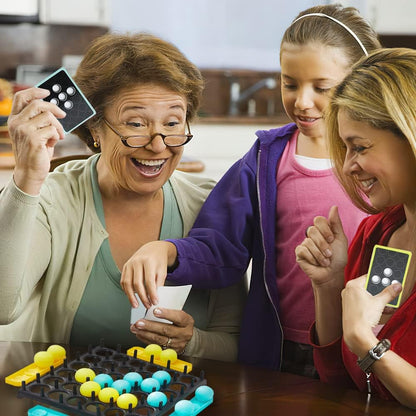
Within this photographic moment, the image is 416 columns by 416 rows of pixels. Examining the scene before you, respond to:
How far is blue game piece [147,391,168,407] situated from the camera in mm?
1117

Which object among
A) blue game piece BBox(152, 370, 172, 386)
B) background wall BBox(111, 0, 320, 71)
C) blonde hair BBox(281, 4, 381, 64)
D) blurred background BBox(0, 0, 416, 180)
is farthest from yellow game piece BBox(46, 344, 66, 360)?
background wall BBox(111, 0, 320, 71)

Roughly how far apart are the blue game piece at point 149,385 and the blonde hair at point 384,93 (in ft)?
2.04

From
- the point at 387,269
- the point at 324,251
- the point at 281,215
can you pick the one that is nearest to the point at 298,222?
the point at 281,215

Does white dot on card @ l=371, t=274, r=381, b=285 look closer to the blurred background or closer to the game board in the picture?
the game board

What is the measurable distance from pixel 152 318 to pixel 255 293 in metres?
0.32

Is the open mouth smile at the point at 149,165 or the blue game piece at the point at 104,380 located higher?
the open mouth smile at the point at 149,165

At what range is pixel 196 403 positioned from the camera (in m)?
1.15

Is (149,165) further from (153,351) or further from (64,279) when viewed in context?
(153,351)

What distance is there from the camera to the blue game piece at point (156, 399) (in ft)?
3.67

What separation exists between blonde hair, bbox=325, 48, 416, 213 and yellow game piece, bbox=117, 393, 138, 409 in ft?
2.17

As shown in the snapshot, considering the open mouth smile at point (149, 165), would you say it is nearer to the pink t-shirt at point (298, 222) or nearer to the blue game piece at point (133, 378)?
the pink t-shirt at point (298, 222)

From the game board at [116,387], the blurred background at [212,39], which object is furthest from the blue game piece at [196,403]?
the blurred background at [212,39]

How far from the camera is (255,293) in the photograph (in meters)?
1.70

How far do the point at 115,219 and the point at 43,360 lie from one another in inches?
22.8
